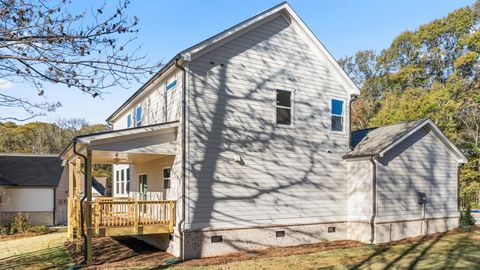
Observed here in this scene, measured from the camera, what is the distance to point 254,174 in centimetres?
1368

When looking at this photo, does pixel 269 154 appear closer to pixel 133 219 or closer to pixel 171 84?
pixel 171 84

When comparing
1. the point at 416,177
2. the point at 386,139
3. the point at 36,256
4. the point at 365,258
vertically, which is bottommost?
the point at 36,256

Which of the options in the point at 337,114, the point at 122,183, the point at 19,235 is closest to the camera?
the point at 337,114

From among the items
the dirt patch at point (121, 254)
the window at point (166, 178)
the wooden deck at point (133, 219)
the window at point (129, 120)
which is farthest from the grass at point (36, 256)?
the window at point (129, 120)

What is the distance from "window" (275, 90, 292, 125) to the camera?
47.6 feet

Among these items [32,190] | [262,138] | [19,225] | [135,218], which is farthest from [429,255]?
[32,190]

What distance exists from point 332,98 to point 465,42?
94.9ft

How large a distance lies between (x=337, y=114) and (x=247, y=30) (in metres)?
5.18

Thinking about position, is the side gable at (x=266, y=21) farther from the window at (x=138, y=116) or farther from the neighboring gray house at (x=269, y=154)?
the window at (x=138, y=116)

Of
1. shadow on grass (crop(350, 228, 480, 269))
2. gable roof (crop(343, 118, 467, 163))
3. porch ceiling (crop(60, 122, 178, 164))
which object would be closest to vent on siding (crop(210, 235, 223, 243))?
porch ceiling (crop(60, 122, 178, 164))

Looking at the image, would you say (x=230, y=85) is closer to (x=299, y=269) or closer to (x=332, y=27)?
(x=299, y=269)

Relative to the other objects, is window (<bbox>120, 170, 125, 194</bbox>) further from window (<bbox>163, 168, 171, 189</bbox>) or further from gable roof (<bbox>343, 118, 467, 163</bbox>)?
gable roof (<bbox>343, 118, 467, 163</bbox>)

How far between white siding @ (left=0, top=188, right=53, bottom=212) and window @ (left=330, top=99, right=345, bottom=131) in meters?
22.0

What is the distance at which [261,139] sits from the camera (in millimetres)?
13953
